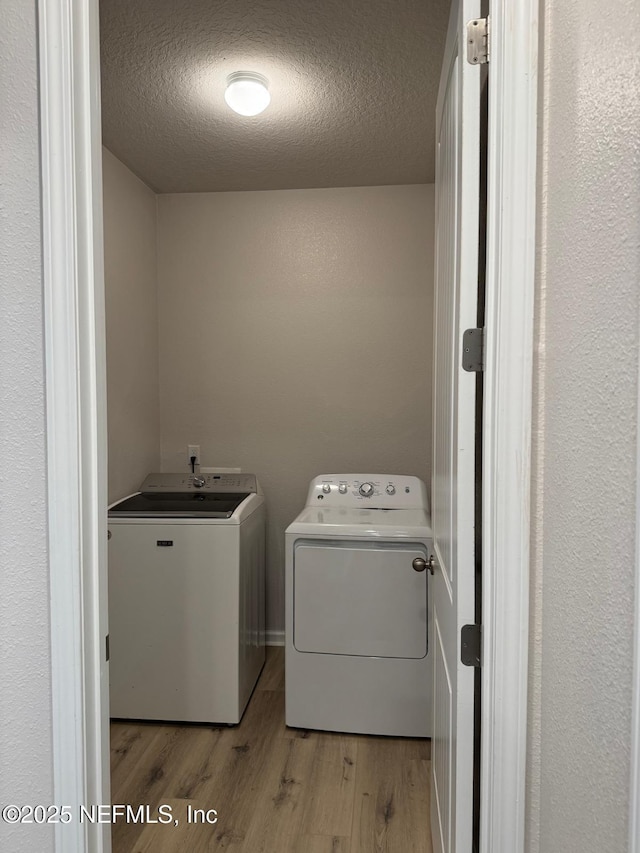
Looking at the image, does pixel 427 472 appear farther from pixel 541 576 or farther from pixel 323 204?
pixel 541 576

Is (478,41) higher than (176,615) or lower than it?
higher

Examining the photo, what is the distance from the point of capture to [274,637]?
328cm

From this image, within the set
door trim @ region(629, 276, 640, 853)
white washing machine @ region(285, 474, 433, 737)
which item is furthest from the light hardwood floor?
door trim @ region(629, 276, 640, 853)

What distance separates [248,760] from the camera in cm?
222

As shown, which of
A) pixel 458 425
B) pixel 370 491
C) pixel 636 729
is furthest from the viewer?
pixel 370 491

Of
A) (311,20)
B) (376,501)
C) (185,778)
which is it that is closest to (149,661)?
(185,778)

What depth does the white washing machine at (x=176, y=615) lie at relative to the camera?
243 centimetres

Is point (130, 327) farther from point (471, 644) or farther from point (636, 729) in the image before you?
point (636, 729)

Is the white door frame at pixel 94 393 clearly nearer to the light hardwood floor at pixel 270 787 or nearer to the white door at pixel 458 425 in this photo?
the white door at pixel 458 425

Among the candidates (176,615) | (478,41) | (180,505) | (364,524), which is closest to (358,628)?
(364,524)

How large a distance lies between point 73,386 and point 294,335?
2302 mm

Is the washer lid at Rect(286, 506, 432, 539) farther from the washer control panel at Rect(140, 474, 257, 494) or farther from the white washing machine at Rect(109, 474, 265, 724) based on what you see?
the washer control panel at Rect(140, 474, 257, 494)

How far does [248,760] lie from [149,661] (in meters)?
0.58

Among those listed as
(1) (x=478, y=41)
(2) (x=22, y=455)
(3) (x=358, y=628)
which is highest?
(1) (x=478, y=41)
